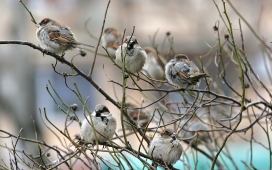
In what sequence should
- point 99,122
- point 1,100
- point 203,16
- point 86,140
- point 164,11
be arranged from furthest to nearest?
point 164,11, point 203,16, point 1,100, point 99,122, point 86,140

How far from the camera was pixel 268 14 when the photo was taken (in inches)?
628

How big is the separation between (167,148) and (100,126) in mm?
565

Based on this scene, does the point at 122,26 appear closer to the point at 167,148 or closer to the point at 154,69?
the point at 154,69

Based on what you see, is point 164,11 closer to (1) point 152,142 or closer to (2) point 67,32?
(2) point 67,32

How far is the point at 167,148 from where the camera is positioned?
416 cm

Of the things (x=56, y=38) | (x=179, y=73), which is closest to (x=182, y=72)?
(x=179, y=73)

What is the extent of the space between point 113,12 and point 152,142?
12.5m

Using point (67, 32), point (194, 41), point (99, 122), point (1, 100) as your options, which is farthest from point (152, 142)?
point (194, 41)

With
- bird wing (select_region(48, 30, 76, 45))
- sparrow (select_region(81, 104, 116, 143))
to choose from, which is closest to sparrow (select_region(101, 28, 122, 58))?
bird wing (select_region(48, 30, 76, 45))

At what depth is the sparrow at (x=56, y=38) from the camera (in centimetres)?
491

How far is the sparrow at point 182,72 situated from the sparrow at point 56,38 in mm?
924

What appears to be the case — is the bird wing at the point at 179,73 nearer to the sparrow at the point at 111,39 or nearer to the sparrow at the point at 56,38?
the sparrow at the point at 56,38

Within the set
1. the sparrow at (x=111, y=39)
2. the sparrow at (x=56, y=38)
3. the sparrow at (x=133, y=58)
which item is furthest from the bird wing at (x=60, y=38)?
the sparrow at (x=111, y=39)

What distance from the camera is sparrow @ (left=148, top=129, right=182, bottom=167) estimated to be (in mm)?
4109
